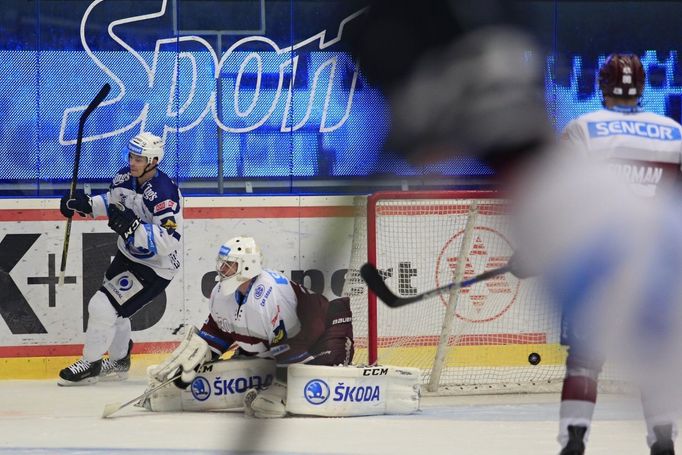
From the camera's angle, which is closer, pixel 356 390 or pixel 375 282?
pixel 375 282

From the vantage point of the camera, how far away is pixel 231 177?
821 centimetres

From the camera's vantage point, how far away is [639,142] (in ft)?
14.1

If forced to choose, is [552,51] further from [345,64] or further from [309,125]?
[309,125]

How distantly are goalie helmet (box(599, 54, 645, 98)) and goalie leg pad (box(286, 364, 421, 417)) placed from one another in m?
2.42

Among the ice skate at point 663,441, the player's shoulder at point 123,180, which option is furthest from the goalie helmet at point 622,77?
the player's shoulder at point 123,180

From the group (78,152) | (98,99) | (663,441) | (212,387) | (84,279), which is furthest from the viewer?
(84,279)

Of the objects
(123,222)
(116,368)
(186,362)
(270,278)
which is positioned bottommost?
(116,368)

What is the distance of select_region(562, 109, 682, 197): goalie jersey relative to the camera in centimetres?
374

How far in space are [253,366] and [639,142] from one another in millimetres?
2955

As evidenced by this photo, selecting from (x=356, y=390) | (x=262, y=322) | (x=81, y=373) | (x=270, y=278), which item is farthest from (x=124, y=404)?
(x=81, y=373)

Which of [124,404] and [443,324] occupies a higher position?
[443,324]

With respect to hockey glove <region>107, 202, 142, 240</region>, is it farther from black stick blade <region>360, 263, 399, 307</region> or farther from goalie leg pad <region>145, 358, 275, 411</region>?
black stick blade <region>360, 263, 399, 307</region>

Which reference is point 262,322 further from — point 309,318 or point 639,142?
point 309,318

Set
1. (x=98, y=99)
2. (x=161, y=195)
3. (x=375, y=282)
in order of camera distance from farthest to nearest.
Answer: (x=161, y=195), (x=98, y=99), (x=375, y=282)
